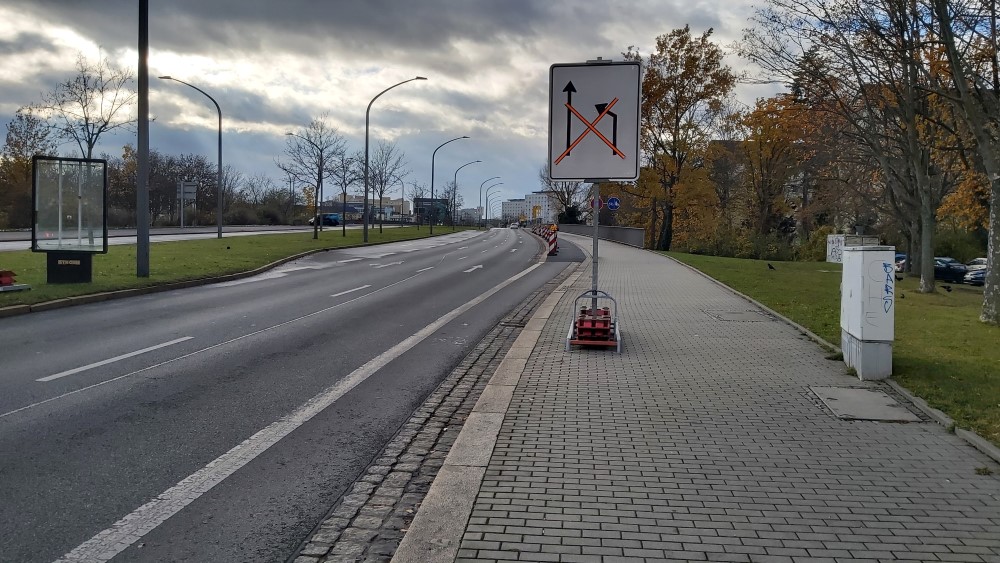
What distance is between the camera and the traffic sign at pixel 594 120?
9.10m

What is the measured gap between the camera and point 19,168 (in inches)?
1874

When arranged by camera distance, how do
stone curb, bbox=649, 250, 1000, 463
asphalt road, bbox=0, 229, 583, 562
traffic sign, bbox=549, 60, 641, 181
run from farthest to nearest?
traffic sign, bbox=549, 60, 641, 181 → stone curb, bbox=649, 250, 1000, 463 → asphalt road, bbox=0, 229, 583, 562

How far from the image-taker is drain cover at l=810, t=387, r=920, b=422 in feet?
20.9

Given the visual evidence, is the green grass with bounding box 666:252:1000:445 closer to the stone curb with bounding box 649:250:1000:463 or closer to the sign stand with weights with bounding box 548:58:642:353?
the stone curb with bounding box 649:250:1000:463

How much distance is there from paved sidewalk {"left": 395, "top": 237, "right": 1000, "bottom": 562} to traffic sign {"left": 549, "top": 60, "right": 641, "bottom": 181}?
8.58ft

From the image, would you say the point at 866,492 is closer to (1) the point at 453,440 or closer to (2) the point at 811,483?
(2) the point at 811,483

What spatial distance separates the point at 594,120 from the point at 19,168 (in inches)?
2001

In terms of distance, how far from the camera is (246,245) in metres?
32.6

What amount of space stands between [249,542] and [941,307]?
1712 centimetres

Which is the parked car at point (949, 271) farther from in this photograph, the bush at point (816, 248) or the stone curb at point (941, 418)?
the stone curb at point (941, 418)

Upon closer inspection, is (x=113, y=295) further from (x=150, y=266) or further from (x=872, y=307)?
(x=872, y=307)

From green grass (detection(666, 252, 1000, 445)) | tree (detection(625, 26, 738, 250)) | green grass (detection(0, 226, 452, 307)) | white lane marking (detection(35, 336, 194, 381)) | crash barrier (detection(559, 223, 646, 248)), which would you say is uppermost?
tree (detection(625, 26, 738, 250))

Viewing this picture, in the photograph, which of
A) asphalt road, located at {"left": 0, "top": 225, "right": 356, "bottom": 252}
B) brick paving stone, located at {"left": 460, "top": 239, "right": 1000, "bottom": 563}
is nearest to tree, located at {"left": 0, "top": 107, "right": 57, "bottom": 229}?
asphalt road, located at {"left": 0, "top": 225, "right": 356, "bottom": 252}

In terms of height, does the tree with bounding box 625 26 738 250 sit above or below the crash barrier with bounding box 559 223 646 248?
above
